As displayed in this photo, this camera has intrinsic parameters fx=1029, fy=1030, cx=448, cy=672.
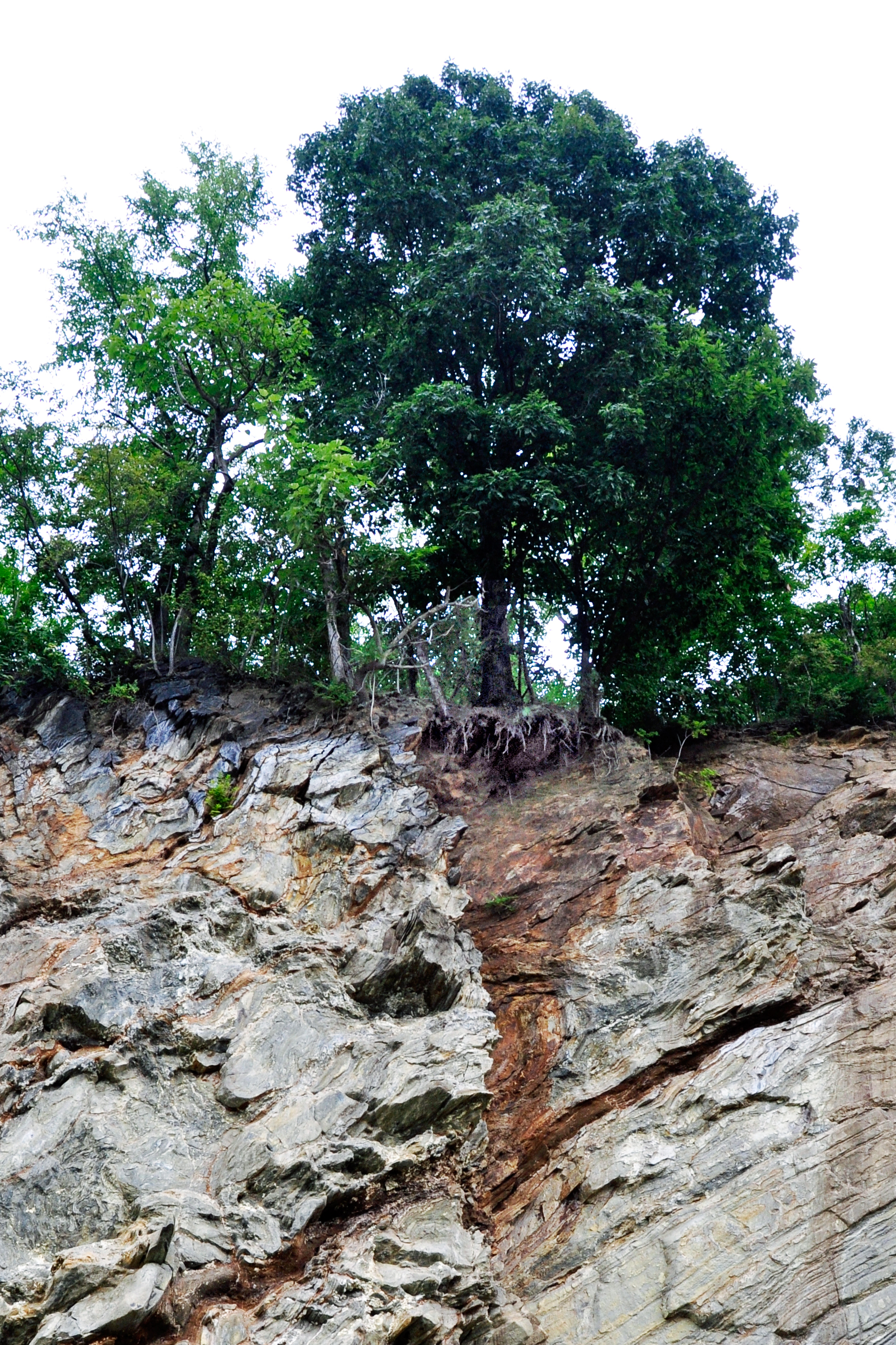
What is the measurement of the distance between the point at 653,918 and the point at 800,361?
11.8 m

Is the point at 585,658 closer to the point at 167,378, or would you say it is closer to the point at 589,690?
the point at 589,690

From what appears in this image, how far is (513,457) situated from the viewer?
19.8 metres

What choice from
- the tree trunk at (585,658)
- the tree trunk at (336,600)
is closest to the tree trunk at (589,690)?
the tree trunk at (585,658)

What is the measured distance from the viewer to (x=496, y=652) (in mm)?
19344

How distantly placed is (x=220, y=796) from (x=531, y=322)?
10753 mm

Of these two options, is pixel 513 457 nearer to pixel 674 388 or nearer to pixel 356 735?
pixel 674 388

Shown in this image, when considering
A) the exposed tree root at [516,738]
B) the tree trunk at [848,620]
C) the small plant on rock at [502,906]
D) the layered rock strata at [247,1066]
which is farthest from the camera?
the tree trunk at [848,620]

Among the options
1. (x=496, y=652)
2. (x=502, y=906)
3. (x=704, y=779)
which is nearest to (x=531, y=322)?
(x=496, y=652)

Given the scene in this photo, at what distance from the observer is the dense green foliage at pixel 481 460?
1852 centimetres

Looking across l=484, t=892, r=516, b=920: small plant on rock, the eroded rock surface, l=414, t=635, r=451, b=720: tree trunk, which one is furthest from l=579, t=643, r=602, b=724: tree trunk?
l=484, t=892, r=516, b=920: small plant on rock

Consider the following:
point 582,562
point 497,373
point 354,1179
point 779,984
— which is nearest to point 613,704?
point 582,562

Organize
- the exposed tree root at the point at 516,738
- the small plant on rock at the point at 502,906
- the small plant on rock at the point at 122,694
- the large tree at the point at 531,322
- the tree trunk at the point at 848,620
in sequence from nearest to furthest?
the small plant on rock at the point at 502,906 → the exposed tree root at the point at 516,738 → the small plant on rock at the point at 122,694 → the large tree at the point at 531,322 → the tree trunk at the point at 848,620

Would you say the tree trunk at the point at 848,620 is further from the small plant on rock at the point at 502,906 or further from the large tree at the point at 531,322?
the small plant on rock at the point at 502,906

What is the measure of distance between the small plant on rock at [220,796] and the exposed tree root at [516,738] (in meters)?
3.37
